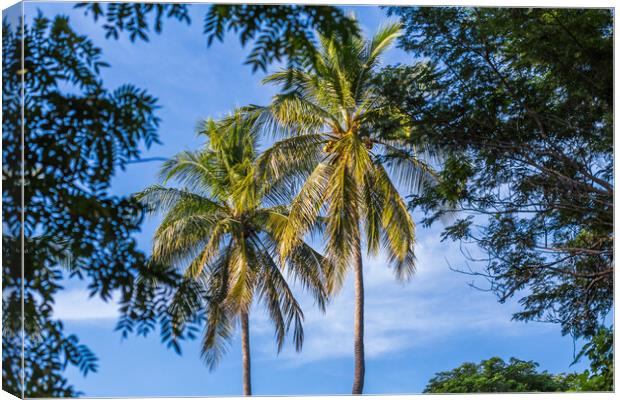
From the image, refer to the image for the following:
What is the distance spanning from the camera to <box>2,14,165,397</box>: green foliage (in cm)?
133

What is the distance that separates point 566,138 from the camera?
4.94 meters

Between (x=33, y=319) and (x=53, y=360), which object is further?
(x=33, y=319)

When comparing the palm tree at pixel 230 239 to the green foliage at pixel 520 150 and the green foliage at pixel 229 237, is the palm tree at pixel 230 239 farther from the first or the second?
the green foliage at pixel 520 150

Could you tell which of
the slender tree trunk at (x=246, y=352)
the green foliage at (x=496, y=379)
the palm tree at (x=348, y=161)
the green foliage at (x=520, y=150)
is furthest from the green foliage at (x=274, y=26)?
the slender tree trunk at (x=246, y=352)

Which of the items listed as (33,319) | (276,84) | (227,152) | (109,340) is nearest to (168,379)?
(109,340)

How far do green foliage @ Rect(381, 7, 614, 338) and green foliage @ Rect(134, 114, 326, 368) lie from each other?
1.27 meters

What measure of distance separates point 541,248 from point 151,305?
→ 4.05 m

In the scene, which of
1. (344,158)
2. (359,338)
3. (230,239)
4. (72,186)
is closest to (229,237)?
(230,239)

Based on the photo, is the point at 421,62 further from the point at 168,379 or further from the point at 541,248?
the point at 168,379

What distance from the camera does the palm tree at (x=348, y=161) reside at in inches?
209

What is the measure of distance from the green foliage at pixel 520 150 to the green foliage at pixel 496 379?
35 centimetres

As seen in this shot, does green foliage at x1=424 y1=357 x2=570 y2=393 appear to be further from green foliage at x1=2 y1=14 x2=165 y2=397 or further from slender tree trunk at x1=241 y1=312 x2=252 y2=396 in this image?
green foliage at x1=2 y1=14 x2=165 y2=397

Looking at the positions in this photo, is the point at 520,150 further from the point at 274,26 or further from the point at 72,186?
the point at 72,186

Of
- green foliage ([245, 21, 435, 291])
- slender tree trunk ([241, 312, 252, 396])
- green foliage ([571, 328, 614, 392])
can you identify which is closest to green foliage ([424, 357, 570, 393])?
green foliage ([571, 328, 614, 392])
